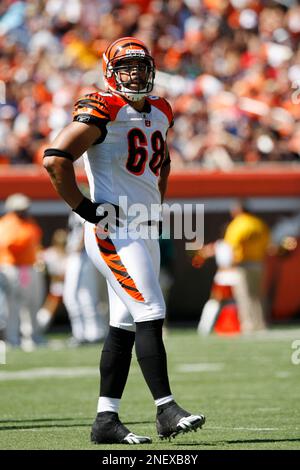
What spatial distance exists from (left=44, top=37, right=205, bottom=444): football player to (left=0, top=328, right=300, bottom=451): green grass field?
0.27m

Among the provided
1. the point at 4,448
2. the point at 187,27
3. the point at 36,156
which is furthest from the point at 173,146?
the point at 4,448

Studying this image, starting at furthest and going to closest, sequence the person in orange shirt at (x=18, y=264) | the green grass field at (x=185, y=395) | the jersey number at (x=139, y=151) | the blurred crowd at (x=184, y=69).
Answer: the blurred crowd at (x=184, y=69), the person in orange shirt at (x=18, y=264), the green grass field at (x=185, y=395), the jersey number at (x=139, y=151)

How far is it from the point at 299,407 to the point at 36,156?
8.95 metres

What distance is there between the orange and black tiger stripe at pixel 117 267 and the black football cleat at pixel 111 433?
635 millimetres

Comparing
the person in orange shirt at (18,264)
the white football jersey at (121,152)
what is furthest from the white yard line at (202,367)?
the white football jersey at (121,152)

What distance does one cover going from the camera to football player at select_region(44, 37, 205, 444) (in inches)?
219

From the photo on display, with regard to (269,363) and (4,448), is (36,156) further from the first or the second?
(4,448)

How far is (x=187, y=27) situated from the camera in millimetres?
18438

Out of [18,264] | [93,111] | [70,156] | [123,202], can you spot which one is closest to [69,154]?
[70,156]

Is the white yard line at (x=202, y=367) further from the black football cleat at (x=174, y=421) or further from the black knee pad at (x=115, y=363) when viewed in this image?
the black football cleat at (x=174, y=421)

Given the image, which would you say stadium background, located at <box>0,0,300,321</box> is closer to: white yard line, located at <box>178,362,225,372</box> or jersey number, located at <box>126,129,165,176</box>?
white yard line, located at <box>178,362,225,372</box>

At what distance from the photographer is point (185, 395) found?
839cm

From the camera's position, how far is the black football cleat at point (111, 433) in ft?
18.3

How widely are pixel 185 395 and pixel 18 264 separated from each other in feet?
20.0
